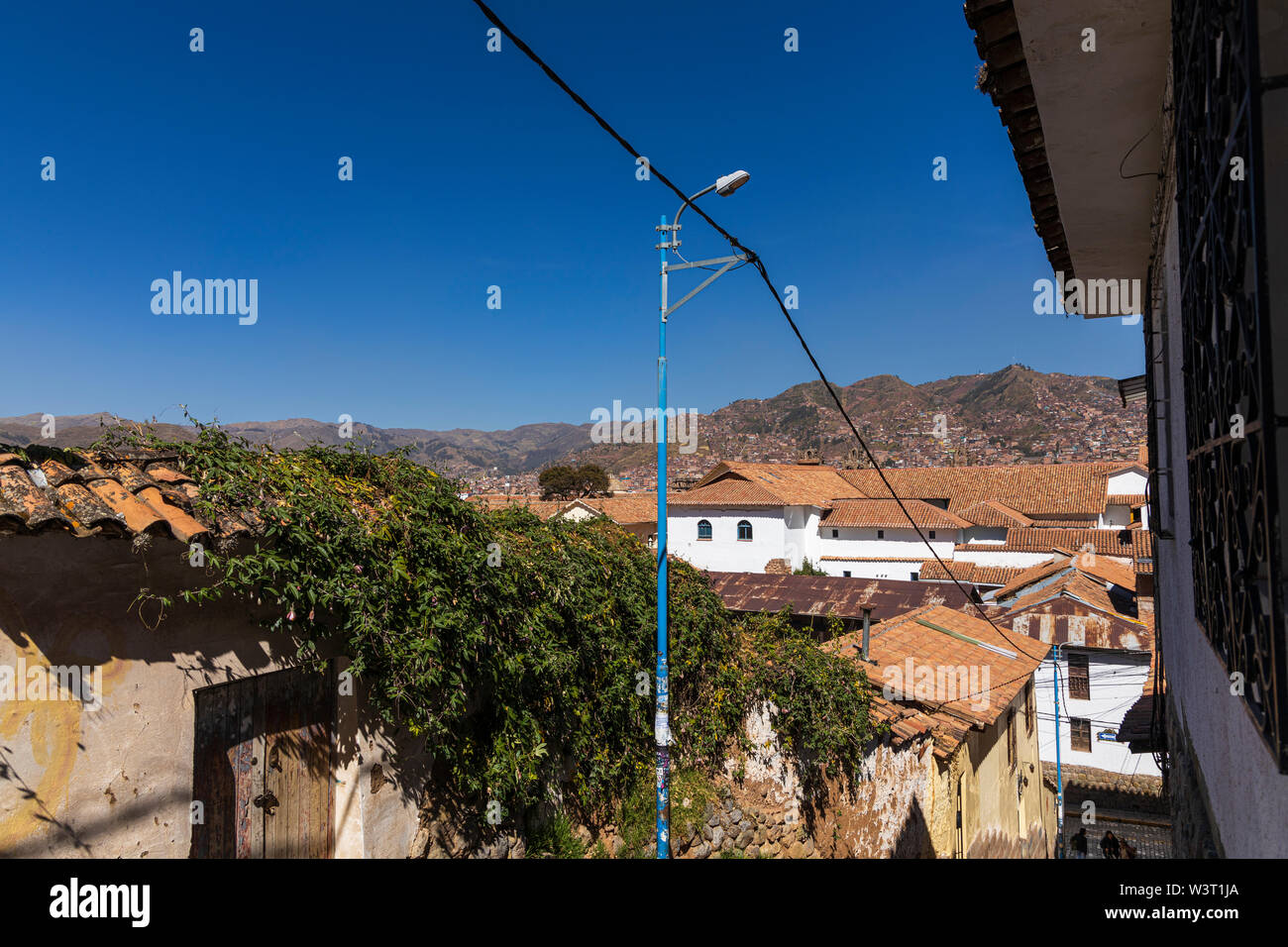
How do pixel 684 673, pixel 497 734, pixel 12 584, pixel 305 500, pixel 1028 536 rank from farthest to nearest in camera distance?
pixel 1028 536 < pixel 684 673 < pixel 497 734 < pixel 305 500 < pixel 12 584

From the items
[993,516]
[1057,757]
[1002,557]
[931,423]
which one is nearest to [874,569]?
[1002,557]

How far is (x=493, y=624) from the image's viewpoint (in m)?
4.93

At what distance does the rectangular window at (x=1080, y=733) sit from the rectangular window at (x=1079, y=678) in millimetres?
699

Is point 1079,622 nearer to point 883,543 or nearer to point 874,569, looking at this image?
point 874,569

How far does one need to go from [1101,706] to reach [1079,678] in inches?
38.8

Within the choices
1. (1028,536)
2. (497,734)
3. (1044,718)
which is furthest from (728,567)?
(497,734)

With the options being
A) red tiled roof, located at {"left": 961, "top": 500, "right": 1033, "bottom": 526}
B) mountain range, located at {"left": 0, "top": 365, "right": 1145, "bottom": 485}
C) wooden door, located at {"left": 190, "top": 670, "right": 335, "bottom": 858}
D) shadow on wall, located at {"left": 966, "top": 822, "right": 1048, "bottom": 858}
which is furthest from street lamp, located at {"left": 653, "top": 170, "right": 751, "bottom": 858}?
mountain range, located at {"left": 0, "top": 365, "right": 1145, "bottom": 485}

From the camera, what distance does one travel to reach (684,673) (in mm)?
7531

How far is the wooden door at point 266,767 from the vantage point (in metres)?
3.90

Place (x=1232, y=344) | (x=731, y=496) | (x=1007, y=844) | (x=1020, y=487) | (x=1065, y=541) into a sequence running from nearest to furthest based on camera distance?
(x=1232, y=344) < (x=1007, y=844) < (x=1065, y=541) < (x=731, y=496) < (x=1020, y=487)

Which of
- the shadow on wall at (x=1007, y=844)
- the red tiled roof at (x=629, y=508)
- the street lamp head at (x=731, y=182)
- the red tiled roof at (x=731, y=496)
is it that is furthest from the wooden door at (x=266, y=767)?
the red tiled roof at (x=731, y=496)

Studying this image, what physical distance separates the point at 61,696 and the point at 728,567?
121 ft

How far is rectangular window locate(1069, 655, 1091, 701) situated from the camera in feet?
67.5
